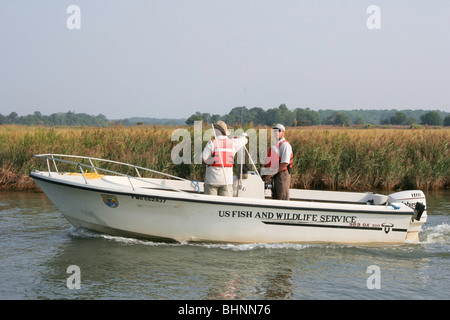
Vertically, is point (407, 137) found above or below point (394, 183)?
above

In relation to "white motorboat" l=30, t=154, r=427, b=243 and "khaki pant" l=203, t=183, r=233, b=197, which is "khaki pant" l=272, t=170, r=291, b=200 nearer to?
"white motorboat" l=30, t=154, r=427, b=243

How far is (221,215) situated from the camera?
8.40 metres

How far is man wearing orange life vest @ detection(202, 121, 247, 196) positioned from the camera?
8352mm

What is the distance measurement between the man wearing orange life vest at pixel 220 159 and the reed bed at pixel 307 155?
5.97 meters

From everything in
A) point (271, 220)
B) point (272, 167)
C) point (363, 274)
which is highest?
point (272, 167)

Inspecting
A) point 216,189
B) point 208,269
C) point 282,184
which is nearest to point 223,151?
point 216,189

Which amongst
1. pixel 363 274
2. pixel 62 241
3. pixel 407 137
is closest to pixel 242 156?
pixel 363 274

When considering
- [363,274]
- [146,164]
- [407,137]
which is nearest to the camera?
[363,274]

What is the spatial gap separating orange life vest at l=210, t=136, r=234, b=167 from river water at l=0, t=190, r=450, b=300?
1.36 m

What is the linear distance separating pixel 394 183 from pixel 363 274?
885 cm

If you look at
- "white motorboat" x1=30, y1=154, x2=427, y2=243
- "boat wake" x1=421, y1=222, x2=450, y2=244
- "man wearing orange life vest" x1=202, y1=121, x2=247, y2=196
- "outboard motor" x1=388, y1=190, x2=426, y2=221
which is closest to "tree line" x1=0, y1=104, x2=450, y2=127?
"man wearing orange life vest" x1=202, y1=121, x2=247, y2=196

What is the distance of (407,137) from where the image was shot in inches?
695

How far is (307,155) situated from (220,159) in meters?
7.46

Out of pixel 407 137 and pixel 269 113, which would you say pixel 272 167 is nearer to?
pixel 407 137
